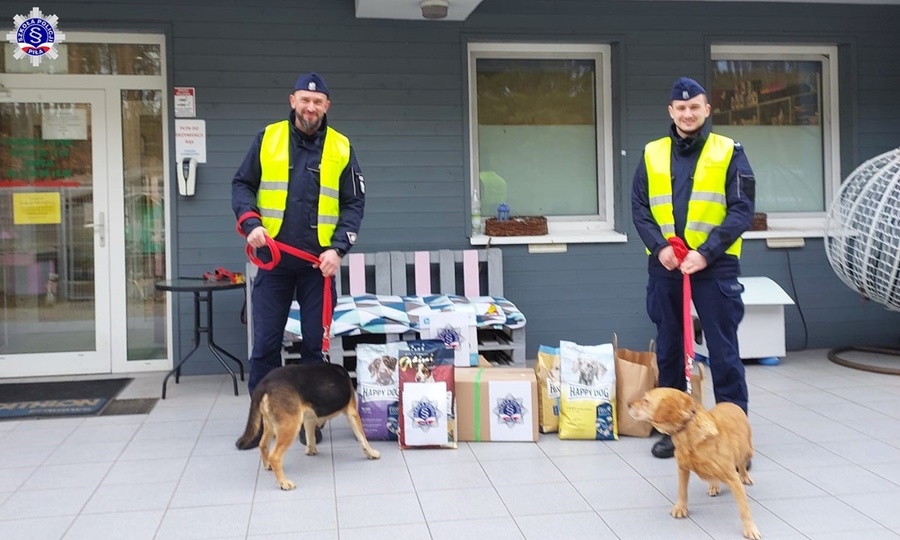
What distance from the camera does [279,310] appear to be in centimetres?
397

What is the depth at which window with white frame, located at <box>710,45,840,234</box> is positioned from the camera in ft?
21.4

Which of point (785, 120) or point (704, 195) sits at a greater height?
point (785, 120)

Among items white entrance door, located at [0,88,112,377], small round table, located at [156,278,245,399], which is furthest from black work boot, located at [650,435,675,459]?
white entrance door, located at [0,88,112,377]

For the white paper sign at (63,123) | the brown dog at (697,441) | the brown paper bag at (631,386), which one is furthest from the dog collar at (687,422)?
the white paper sign at (63,123)

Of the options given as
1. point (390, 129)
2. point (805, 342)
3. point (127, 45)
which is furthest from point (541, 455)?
point (127, 45)

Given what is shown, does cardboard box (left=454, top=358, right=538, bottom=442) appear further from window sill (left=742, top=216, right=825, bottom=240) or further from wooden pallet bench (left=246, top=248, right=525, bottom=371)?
window sill (left=742, top=216, right=825, bottom=240)

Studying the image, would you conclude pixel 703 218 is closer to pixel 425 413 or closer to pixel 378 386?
pixel 425 413

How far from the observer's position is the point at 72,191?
573 centimetres

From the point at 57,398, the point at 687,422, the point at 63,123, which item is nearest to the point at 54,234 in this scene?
the point at 63,123

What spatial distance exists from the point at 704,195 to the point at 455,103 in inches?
106

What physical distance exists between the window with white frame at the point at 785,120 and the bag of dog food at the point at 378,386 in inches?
146

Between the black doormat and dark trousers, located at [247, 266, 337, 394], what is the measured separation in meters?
1.38

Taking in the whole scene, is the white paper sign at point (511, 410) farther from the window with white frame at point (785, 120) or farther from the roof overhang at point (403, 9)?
the window with white frame at point (785, 120)

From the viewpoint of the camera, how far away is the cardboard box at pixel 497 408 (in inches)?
160
